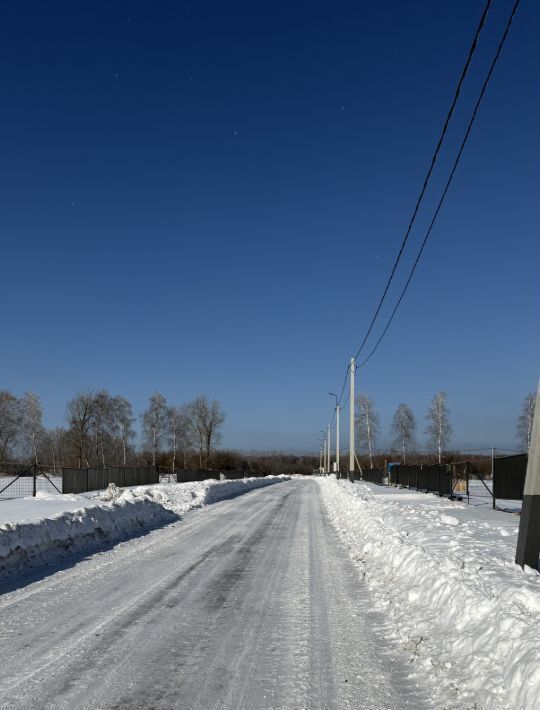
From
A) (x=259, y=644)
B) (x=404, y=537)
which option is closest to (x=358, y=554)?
(x=404, y=537)

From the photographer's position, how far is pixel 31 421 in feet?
231

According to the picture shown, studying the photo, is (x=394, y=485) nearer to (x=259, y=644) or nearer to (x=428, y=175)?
(x=428, y=175)

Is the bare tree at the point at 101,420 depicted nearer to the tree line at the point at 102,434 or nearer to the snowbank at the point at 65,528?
the tree line at the point at 102,434

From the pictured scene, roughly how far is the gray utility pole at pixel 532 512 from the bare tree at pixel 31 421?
69999mm

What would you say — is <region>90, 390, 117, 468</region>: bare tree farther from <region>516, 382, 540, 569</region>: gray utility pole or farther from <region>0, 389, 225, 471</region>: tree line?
<region>516, 382, 540, 569</region>: gray utility pole

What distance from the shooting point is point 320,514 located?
19156 millimetres

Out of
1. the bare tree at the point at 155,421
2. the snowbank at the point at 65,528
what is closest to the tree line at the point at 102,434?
the bare tree at the point at 155,421

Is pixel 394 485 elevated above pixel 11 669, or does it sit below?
below

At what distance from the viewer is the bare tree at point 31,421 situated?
7044 centimetres

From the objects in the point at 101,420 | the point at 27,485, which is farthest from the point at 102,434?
the point at 27,485

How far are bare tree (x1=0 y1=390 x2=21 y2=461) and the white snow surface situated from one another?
71.1 m

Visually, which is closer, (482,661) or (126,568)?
(482,661)

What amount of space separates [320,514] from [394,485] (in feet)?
70.4

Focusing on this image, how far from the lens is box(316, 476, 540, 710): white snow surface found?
12.7 ft
